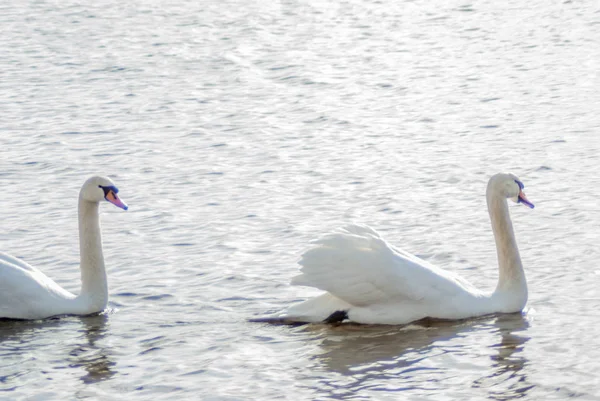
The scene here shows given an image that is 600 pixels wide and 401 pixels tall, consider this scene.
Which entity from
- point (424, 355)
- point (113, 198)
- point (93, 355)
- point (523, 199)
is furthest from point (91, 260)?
point (523, 199)

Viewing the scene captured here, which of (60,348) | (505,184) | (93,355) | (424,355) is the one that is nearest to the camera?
(424,355)

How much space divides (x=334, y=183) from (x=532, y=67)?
6498 mm

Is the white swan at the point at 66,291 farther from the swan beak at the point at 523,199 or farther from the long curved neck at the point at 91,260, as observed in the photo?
the swan beak at the point at 523,199

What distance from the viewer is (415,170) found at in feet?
43.5

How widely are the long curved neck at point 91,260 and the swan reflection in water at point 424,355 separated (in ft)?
5.25

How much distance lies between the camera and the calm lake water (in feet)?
26.7

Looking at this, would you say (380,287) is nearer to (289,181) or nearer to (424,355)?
(424,355)

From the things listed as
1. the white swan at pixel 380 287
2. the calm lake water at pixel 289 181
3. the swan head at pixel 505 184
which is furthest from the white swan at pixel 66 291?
the swan head at pixel 505 184

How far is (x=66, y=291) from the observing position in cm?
947

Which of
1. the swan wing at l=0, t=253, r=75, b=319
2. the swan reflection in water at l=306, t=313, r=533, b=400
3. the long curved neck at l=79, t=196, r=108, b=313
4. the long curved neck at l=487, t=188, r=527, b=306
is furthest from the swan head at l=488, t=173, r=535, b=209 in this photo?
the swan wing at l=0, t=253, r=75, b=319

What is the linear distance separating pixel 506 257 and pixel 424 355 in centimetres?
124

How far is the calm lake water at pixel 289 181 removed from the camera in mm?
8141

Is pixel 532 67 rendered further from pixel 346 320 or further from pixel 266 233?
pixel 346 320

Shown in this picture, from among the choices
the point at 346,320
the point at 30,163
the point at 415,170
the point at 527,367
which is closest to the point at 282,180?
the point at 415,170
